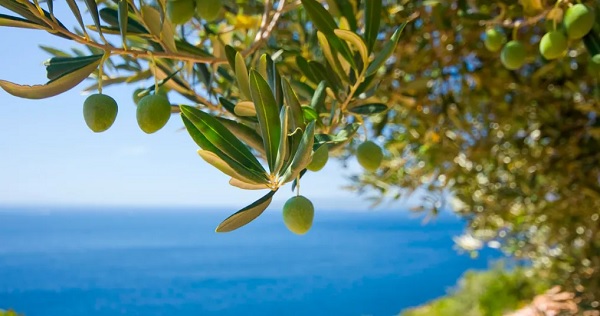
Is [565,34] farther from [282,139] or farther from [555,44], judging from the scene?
[282,139]

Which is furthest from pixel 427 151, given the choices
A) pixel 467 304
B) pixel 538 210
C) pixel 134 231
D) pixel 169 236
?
pixel 134 231

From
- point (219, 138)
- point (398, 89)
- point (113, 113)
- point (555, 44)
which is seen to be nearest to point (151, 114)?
point (113, 113)

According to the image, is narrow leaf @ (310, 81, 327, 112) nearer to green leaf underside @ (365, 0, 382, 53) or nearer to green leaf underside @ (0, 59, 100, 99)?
green leaf underside @ (365, 0, 382, 53)

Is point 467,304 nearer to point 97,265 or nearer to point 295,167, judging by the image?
point 295,167

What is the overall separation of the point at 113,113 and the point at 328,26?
0.98ft

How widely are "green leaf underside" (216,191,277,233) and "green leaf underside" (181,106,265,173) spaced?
0.03 m

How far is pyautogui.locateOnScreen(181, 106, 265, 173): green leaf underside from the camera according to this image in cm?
53

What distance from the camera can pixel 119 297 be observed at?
21.3 meters

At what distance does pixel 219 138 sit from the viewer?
54 cm

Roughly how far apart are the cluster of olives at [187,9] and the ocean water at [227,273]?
11.8 m

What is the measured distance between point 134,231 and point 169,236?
4337mm

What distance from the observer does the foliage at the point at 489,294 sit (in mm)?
7504

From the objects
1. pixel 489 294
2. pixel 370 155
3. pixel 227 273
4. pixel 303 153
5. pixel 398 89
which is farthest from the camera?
pixel 227 273

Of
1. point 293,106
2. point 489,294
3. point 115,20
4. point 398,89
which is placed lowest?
point 293,106
